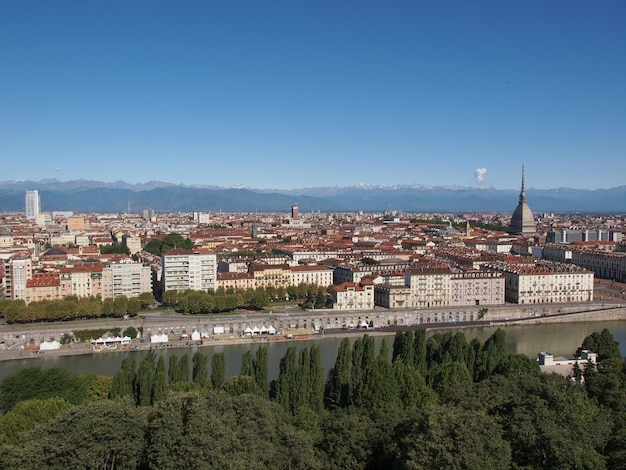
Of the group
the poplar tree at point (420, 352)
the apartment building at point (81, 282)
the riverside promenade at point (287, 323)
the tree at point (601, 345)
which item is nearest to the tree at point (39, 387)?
the riverside promenade at point (287, 323)

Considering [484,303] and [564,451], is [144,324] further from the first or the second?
[564,451]

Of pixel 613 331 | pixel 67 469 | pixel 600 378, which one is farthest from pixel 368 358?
pixel 613 331

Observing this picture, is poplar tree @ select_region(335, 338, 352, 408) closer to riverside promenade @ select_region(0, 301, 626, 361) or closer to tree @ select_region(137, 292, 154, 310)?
riverside promenade @ select_region(0, 301, 626, 361)

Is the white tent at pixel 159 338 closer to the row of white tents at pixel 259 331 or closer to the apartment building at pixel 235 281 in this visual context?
the row of white tents at pixel 259 331

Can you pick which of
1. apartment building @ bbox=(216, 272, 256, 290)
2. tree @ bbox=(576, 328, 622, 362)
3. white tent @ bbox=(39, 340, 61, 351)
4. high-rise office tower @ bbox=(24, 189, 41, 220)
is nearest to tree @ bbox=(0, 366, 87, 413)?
A: white tent @ bbox=(39, 340, 61, 351)

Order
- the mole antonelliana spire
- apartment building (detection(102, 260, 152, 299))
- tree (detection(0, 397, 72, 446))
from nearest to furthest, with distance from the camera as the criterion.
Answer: tree (detection(0, 397, 72, 446))
apartment building (detection(102, 260, 152, 299))
the mole antonelliana spire

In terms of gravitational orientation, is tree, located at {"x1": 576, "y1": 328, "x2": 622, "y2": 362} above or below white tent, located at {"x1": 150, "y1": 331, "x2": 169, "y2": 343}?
above

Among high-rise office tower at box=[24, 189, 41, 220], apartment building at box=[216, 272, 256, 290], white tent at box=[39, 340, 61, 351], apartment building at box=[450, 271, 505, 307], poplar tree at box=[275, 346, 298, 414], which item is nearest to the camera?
poplar tree at box=[275, 346, 298, 414]

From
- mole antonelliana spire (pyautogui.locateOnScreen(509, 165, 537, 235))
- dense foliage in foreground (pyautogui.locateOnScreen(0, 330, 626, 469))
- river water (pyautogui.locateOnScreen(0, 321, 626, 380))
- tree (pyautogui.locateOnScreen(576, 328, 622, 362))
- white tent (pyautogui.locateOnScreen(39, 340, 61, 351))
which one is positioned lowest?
river water (pyautogui.locateOnScreen(0, 321, 626, 380))

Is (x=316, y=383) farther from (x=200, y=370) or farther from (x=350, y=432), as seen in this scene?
(x=350, y=432)
